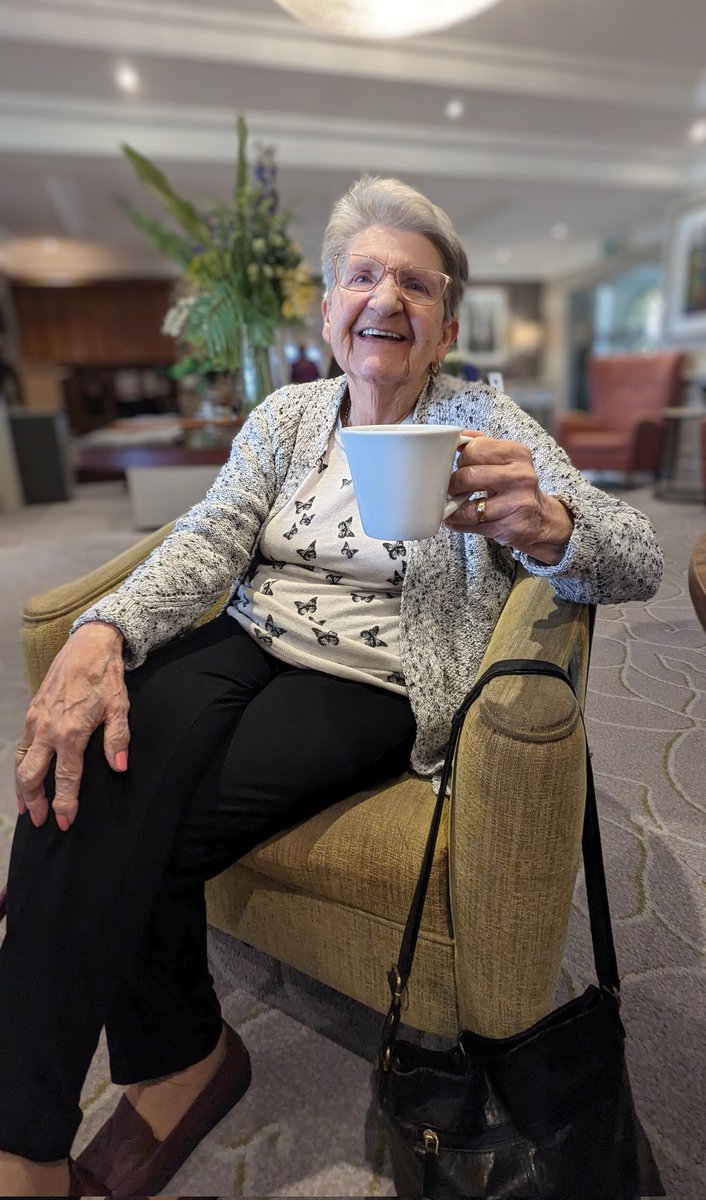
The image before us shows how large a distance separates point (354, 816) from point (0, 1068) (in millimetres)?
443

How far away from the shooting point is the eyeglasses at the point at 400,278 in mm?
936

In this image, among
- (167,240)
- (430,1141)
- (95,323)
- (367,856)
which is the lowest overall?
(430,1141)

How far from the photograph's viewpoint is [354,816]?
0.83 meters

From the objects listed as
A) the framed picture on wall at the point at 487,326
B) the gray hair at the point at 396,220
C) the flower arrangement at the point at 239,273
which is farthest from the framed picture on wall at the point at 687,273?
the gray hair at the point at 396,220

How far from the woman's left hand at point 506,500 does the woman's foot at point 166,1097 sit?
2.43 ft

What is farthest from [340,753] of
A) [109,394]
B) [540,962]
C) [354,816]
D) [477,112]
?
[109,394]

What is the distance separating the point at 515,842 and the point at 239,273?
1.87 metres

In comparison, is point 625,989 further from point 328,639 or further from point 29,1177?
point 29,1177

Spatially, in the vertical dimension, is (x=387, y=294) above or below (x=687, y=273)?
below

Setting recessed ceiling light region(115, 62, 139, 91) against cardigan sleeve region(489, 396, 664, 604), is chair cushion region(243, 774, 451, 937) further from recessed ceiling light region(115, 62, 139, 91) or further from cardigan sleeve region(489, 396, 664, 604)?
recessed ceiling light region(115, 62, 139, 91)

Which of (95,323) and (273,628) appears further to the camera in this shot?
(95,323)

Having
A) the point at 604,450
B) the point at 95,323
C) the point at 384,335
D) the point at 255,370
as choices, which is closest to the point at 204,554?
the point at 384,335

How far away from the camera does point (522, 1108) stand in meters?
0.67

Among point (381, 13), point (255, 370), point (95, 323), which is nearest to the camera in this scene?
point (255, 370)
